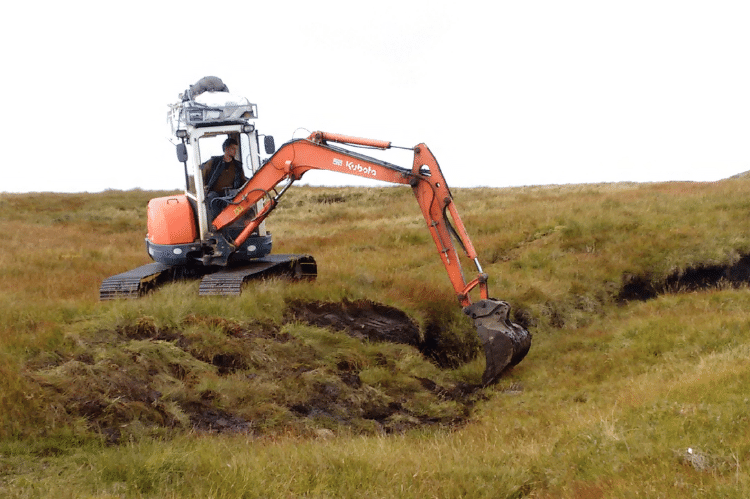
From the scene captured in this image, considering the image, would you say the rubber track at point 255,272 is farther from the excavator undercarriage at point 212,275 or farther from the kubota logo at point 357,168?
the kubota logo at point 357,168

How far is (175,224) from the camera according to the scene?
533 inches

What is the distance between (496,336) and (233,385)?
4.72 m

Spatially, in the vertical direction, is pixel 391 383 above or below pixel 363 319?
below

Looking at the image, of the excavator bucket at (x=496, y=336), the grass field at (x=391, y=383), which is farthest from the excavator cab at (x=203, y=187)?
the excavator bucket at (x=496, y=336)

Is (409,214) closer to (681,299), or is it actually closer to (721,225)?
(721,225)

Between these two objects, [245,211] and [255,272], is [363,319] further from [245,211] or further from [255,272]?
[245,211]

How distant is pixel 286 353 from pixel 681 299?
31.9ft

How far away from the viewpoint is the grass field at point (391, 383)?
6.65 metres

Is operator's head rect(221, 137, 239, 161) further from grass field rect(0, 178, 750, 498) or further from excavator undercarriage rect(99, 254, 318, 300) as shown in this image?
grass field rect(0, 178, 750, 498)

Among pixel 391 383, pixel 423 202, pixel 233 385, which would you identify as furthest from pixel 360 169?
pixel 233 385

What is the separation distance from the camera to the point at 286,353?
10766mm

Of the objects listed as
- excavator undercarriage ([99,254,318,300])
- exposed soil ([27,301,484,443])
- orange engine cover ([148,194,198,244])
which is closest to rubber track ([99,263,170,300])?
excavator undercarriage ([99,254,318,300])

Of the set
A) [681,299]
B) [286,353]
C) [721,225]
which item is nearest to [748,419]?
[286,353]

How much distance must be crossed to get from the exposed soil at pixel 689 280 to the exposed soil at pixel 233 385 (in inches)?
297
